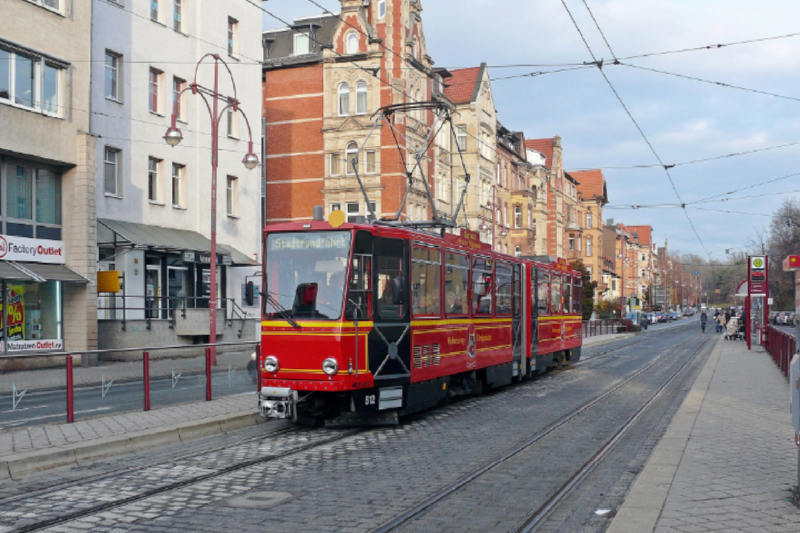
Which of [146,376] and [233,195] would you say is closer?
[146,376]

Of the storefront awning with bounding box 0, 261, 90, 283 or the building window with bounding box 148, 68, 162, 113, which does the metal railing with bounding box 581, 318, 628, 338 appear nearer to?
the building window with bounding box 148, 68, 162, 113

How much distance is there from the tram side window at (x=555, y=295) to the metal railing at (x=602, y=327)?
31.7m

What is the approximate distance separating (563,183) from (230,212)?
176 ft

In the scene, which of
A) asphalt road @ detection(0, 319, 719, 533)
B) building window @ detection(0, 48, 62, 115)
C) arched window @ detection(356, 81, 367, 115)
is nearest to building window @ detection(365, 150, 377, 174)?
arched window @ detection(356, 81, 367, 115)

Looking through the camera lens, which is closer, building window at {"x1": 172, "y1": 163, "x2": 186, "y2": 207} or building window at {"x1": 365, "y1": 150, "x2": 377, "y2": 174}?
building window at {"x1": 172, "y1": 163, "x2": 186, "y2": 207}

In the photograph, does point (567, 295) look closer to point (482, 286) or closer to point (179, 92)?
point (482, 286)

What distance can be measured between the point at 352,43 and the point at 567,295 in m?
26.6

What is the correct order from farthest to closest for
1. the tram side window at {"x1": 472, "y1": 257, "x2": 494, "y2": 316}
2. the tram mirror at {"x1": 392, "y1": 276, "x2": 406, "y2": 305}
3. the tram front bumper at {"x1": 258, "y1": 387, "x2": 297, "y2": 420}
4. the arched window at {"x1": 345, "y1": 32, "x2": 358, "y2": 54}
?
the arched window at {"x1": 345, "y1": 32, "x2": 358, "y2": 54}
the tram side window at {"x1": 472, "y1": 257, "x2": 494, "y2": 316}
the tram mirror at {"x1": 392, "y1": 276, "x2": 406, "y2": 305}
the tram front bumper at {"x1": 258, "y1": 387, "x2": 297, "y2": 420}

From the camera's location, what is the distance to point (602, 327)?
58656 millimetres

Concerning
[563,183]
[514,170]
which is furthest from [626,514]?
[563,183]

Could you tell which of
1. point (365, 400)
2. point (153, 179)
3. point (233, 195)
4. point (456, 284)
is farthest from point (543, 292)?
point (233, 195)

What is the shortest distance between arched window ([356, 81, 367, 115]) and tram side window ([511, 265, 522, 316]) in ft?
90.6

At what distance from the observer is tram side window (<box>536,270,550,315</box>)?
20969 millimetres

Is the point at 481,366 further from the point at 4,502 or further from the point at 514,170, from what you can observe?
the point at 514,170
